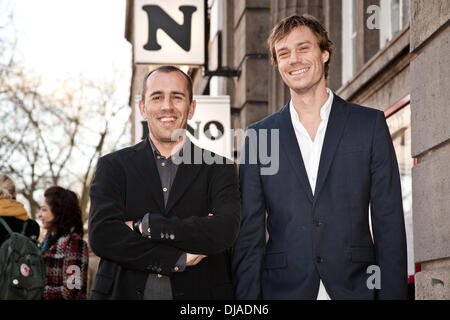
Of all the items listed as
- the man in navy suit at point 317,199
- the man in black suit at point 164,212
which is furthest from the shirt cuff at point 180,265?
the man in navy suit at point 317,199

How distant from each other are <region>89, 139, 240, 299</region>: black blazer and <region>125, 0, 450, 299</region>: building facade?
70.2 inches

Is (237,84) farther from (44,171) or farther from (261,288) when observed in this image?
(44,171)

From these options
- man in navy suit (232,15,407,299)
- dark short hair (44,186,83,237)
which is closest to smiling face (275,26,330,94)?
man in navy suit (232,15,407,299)

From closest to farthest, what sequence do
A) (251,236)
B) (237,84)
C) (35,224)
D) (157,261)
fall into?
(157,261), (251,236), (35,224), (237,84)

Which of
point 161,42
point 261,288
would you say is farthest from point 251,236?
point 161,42

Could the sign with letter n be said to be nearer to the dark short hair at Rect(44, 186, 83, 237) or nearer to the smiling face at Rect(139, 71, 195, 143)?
the dark short hair at Rect(44, 186, 83, 237)

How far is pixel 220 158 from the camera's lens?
386 centimetres

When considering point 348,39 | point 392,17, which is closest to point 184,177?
point 392,17

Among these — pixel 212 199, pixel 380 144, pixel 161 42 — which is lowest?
pixel 212 199

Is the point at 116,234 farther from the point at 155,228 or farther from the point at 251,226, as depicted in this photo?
the point at 251,226

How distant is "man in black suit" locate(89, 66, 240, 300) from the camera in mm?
3514

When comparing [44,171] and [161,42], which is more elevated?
[44,171]

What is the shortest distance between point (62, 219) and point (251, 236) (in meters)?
3.52

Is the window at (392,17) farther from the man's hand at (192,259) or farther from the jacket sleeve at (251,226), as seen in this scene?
the man's hand at (192,259)
